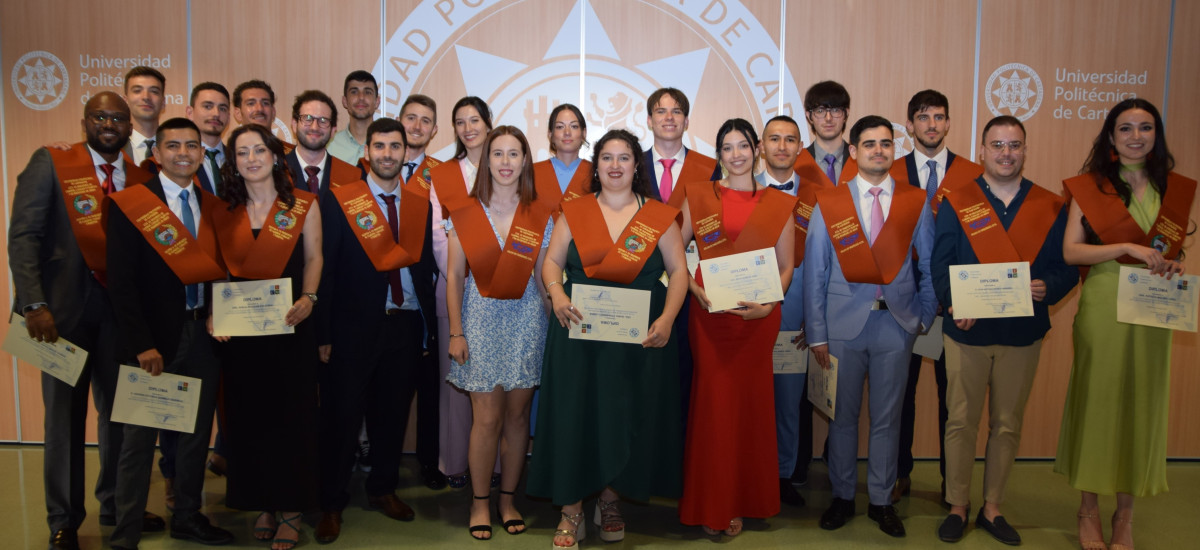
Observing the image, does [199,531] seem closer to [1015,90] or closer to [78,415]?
[78,415]

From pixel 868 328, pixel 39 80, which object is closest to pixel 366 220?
pixel 868 328

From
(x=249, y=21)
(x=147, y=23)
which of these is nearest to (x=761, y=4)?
(x=249, y=21)

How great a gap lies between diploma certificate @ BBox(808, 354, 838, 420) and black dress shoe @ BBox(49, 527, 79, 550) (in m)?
3.03

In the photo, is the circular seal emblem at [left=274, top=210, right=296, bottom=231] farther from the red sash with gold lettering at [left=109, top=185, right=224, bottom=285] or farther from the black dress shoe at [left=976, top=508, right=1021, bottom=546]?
the black dress shoe at [left=976, top=508, right=1021, bottom=546]

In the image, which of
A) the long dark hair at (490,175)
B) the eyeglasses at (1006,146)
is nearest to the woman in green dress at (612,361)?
the long dark hair at (490,175)

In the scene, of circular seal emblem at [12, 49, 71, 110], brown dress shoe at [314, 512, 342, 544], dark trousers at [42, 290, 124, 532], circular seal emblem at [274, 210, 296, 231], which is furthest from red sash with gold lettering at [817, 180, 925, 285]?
circular seal emblem at [12, 49, 71, 110]

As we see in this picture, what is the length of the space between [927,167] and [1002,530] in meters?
1.66

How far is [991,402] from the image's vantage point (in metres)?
3.17

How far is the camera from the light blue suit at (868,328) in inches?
122

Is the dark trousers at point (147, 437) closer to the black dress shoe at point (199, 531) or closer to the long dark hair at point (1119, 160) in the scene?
the black dress shoe at point (199, 531)

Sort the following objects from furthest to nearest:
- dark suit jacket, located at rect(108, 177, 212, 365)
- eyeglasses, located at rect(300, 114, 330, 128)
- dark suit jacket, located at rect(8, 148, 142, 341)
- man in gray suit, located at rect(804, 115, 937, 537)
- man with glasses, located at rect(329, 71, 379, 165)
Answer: man with glasses, located at rect(329, 71, 379, 165), eyeglasses, located at rect(300, 114, 330, 128), man in gray suit, located at rect(804, 115, 937, 537), dark suit jacket, located at rect(8, 148, 142, 341), dark suit jacket, located at rect(108, 177, 212, 365)

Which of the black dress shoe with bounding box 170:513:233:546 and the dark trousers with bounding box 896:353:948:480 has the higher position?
the dark trousers with bounding box 896:353:948:480

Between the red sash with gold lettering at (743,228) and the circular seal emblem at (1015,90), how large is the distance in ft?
7.19

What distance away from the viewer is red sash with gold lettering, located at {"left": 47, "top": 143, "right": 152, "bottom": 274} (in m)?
2.90
